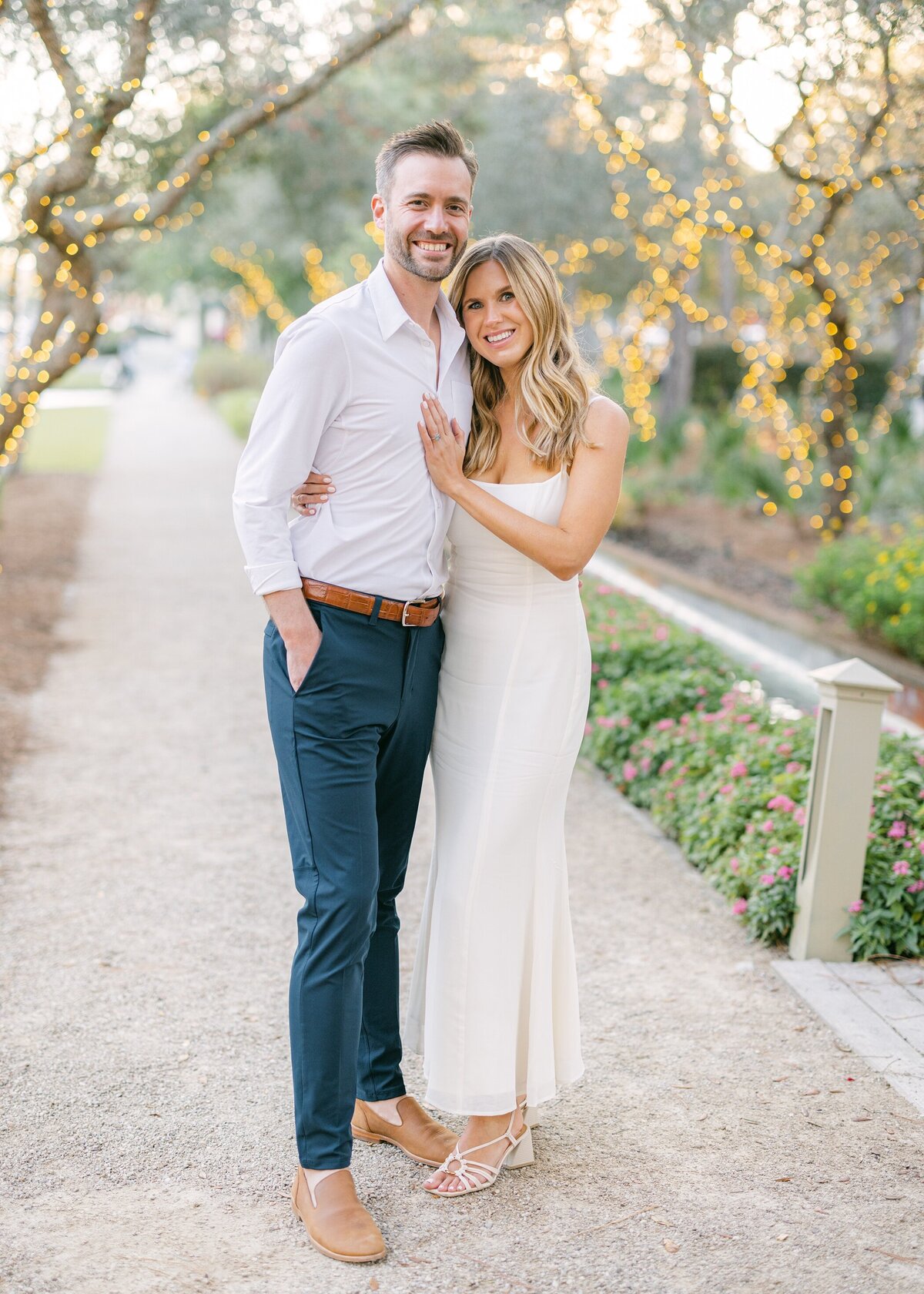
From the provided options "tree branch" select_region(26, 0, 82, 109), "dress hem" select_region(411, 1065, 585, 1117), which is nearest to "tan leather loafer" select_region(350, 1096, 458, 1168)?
"dress hem" select_region(411, 1065, 585, 1117)

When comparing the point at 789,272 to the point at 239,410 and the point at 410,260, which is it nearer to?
the point at 410,260

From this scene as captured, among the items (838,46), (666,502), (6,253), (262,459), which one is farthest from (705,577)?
(262,459)

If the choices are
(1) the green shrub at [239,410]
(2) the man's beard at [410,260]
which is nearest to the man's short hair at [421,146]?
(2) the man's beard at [410,260]

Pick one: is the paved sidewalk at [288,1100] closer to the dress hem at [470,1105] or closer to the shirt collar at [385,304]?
the dress hem at [470,1105]

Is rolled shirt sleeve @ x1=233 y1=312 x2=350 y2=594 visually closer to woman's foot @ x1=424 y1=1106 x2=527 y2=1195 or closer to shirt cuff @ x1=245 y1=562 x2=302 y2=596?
shirt cuff @ x1=245 y1=562 x2=302 y2=596

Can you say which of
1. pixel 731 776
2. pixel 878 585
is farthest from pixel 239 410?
pixel 731 776

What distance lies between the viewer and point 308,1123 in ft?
9.11

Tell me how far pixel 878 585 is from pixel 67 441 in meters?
20.7

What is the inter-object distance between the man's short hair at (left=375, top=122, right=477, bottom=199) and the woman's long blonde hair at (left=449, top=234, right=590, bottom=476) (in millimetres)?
191

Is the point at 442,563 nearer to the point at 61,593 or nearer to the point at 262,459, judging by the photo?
the point at 262,459

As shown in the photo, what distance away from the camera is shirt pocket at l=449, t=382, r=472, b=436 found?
296 cm

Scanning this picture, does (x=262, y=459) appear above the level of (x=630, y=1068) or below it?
above

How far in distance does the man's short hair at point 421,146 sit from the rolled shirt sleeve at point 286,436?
0.38m

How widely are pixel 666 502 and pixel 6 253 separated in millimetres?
8073
